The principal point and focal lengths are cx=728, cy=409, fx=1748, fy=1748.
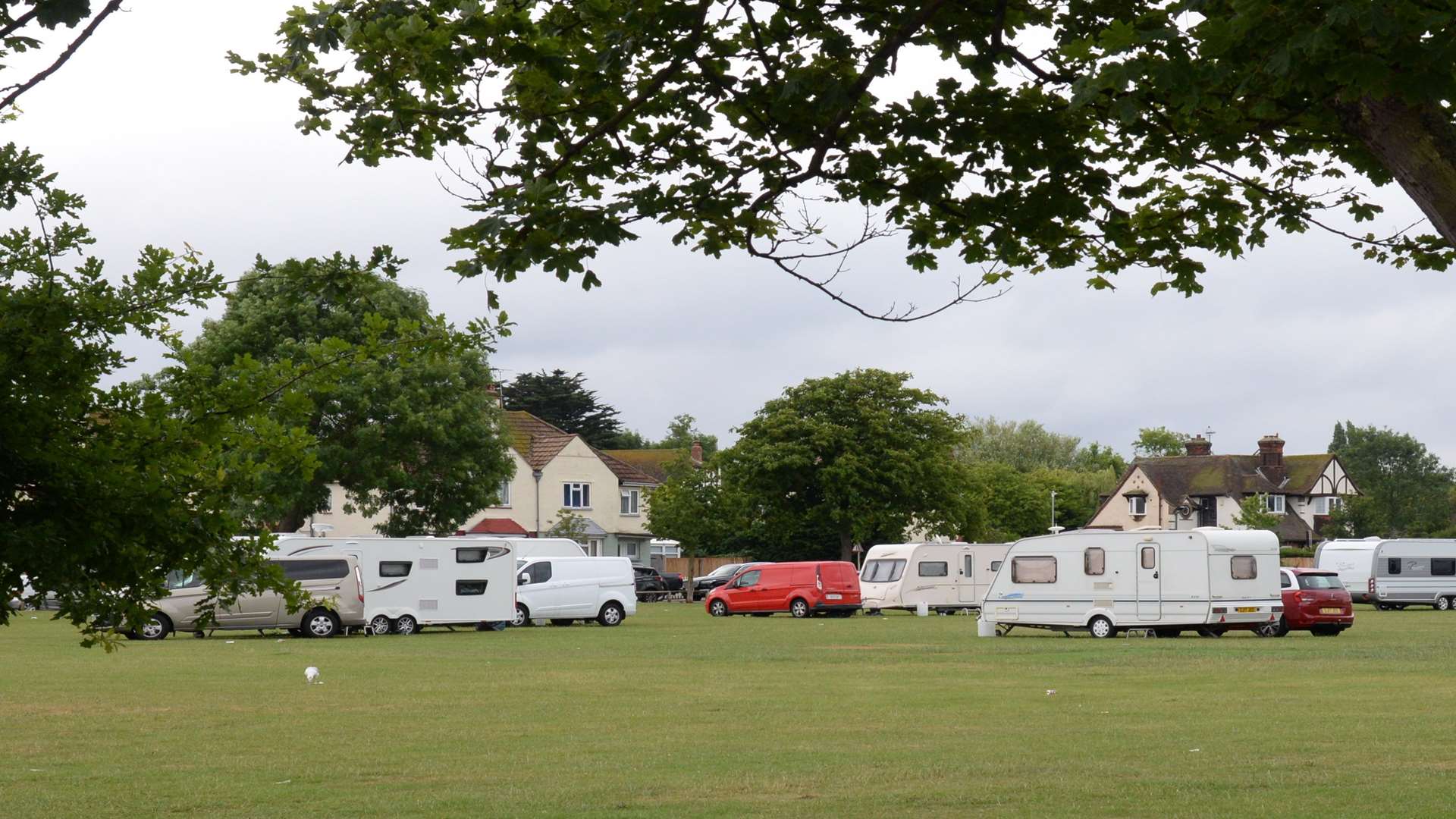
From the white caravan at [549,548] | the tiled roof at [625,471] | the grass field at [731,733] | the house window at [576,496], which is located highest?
the tiled roof at [625,471]

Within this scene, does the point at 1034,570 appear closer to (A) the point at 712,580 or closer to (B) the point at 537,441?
(A) the point at 712,580

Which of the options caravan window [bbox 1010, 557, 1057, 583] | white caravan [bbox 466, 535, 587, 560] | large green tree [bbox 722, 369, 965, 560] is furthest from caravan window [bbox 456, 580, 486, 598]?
large green tree [bbox 722, 369, 965, 560]

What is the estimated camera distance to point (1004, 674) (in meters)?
Result: 23.4

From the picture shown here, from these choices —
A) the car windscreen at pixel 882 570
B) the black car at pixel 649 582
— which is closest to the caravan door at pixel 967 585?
the car windscreen at pixel 882 570

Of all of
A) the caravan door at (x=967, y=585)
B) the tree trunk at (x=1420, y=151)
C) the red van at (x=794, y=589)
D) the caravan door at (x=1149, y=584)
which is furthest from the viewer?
the caravan door at (x=967, y=585)

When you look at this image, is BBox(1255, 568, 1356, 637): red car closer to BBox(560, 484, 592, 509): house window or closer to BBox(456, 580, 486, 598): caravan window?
BBox(456, 580, 486, 598): caravan window

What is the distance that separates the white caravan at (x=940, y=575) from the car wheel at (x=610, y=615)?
10287 mm

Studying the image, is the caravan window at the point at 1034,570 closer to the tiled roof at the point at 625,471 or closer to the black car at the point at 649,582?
the black car at the point at 649,582

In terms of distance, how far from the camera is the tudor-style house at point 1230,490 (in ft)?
376

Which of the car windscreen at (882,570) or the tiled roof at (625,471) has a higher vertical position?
the tiled roof at (625,471)

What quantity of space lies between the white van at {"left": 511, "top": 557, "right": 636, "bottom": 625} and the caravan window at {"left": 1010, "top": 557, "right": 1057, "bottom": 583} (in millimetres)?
10716

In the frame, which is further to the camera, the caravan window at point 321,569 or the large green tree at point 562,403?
the large green tree at point 562,403

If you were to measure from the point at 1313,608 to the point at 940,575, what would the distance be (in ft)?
49.8

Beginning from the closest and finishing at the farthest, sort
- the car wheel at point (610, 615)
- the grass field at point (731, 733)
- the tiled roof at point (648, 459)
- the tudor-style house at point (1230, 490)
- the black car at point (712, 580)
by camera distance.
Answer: the grass field at point (731, 733) < the car wheel at point (610, 615) < the black car at point (712, 580) < the tiled roof at point (648, 459) < the tudor-style house at point (1230, 490)
